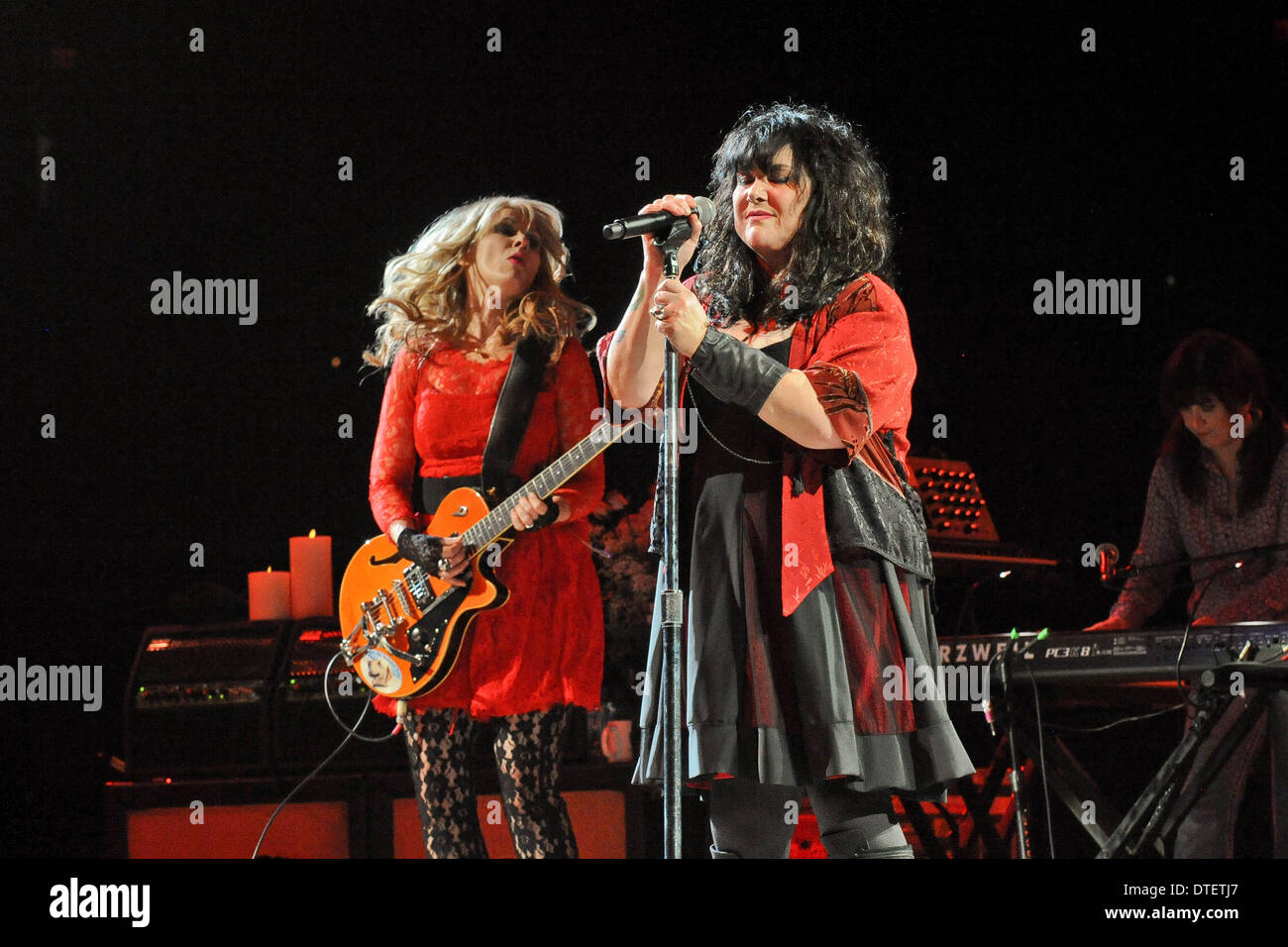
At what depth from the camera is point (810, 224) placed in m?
2.02

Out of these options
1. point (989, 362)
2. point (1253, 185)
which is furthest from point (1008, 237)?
point (1253, 185)

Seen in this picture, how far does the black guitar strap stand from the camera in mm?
2688

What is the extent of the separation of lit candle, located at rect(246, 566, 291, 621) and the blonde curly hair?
2.45ft

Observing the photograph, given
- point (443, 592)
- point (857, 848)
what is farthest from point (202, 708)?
point (857, 848)

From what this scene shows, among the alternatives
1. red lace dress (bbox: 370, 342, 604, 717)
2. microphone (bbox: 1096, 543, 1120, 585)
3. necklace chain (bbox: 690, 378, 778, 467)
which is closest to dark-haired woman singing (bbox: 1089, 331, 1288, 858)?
microphone (bbox: 1096, 543, 1120, 585)

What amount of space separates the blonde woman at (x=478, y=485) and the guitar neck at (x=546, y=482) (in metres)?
0.02

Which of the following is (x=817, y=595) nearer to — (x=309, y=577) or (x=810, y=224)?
(x=810, y=224)

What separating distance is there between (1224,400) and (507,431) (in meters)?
1.74

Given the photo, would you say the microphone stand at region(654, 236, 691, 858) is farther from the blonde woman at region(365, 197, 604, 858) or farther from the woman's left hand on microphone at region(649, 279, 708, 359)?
the blonde woman at region(365, 197, 604, 858)

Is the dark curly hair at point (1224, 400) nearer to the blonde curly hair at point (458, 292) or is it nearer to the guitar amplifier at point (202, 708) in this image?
the blonde curly hair at point (458, 292)

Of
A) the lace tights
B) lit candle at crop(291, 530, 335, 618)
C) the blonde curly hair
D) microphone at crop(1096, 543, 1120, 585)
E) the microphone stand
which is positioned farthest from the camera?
lit candle at crop(291, 530, 335, 618)

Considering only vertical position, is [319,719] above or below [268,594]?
below

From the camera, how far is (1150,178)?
3.48 m
